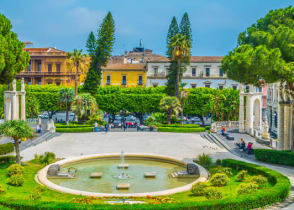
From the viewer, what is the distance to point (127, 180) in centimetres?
1867

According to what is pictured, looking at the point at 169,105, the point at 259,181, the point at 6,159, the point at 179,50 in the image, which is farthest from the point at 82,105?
the point at 259,181

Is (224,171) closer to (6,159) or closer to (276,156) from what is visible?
(276,156)

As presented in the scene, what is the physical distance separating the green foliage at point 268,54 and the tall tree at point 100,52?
28894 mm

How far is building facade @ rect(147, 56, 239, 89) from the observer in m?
62.6

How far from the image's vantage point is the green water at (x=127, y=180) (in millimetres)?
17250

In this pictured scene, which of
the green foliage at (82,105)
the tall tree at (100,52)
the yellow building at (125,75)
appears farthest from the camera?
the yellow building at (125,75)

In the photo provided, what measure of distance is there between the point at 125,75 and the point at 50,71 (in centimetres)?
1478

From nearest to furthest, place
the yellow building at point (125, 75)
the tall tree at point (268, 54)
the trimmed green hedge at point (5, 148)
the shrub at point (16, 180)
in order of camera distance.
Result: 1. the shrub at point (16, 180)
2. the tall tree at point (268, 54)
3. the trimmed green hedge at point (5, 148)
4. the yellow building at point (125, 75)

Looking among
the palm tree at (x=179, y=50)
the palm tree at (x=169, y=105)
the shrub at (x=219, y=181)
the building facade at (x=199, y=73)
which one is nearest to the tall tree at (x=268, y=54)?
the shrub at (x=219, y=181)

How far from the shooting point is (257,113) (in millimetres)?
41094

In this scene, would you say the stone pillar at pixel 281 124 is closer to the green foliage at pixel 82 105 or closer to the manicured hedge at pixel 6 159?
the manicured hedge at pixel 6 159

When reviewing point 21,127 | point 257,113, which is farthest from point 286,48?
point 257,113

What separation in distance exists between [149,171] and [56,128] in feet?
73.0

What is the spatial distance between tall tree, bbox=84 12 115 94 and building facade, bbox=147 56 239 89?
1297cm
